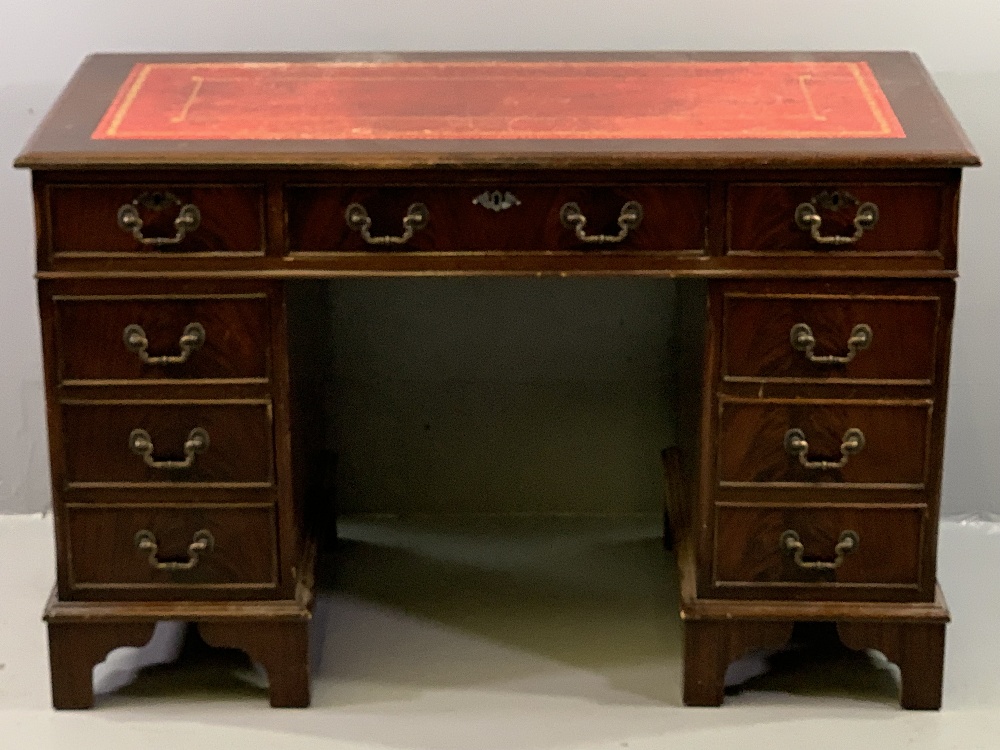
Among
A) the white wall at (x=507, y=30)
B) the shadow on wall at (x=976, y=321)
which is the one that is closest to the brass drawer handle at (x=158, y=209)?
the white wall at (x=507, y=30)

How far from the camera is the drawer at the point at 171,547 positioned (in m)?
2.68

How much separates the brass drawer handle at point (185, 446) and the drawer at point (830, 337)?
0.76 meters

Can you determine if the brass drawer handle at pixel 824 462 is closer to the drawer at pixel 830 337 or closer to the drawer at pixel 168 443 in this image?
the drawer at pixel 830 337

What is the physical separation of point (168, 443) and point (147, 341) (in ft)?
0.52

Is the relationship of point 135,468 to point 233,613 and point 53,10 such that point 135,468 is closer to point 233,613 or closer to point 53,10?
point 233,613

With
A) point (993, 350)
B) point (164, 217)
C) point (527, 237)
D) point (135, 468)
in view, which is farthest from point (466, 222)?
point (993, 350)

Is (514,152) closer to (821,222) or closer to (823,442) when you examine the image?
(821,222)

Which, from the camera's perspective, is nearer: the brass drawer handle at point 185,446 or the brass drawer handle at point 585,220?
the brass drawer handle at point 585,220

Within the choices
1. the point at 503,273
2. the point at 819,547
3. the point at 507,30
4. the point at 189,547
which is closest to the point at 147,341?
the point at 189,547

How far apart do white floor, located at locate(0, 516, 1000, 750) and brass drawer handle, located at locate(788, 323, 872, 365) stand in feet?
1.82

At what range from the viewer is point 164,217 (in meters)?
2.54

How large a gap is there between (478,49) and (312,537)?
88 centimetres

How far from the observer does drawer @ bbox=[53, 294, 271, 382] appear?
2.58 metres

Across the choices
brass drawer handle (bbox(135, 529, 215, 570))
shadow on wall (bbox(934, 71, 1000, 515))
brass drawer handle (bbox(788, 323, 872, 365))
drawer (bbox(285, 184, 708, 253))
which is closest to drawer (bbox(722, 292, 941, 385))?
brass drawer handle (bbox(788, 323, 872, 365))
